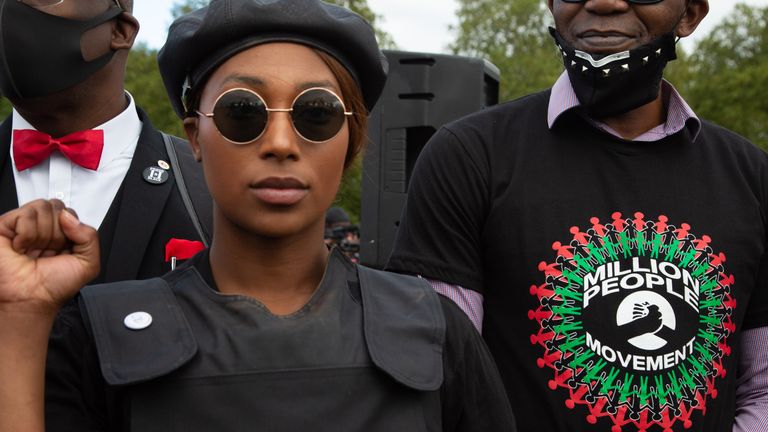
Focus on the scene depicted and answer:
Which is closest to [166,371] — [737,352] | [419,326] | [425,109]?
[419,326]

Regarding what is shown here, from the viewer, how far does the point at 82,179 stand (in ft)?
10.1

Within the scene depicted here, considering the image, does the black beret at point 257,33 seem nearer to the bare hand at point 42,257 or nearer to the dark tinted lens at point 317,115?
the dark tinted lens at point 317,115

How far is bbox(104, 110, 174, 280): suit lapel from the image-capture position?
9.44 feet

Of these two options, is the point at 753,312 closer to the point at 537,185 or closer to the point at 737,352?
the point at 737,352

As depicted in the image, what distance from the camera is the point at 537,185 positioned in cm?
281

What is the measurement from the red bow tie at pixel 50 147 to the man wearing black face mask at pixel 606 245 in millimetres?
962

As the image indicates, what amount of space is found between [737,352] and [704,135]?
622 mm

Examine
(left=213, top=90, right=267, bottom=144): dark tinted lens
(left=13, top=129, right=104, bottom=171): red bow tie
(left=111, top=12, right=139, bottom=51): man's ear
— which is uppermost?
(left=111, top=12, right=139, bottom=51): man's ear

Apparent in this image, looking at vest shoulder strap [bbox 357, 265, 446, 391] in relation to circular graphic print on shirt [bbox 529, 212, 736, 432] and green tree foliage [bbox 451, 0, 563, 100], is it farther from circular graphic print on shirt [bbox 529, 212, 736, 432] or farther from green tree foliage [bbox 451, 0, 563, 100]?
green tree foliage [bbox 451, 0, 563, 100]

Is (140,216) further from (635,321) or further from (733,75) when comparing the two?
(733,75)

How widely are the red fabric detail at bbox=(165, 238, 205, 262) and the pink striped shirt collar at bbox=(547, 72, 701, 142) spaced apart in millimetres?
1048

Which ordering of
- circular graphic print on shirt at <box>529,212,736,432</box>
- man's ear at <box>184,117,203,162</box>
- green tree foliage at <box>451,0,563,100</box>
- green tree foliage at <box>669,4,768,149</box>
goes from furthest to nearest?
green tree foliage at <box>451,0,563,100</box> → green tree foliage at <box>669,4,768,149</box> → circular graphic print on shirt at <box>529,212,736,432</box> → man's ear at <box>184,117,203,162</box>

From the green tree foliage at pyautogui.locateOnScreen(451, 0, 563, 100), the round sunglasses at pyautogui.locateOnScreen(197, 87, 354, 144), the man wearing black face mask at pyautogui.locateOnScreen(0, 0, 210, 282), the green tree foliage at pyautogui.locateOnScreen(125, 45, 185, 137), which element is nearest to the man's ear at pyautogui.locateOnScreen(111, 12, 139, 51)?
the man wearing black face mask at pyautogui.locateOnScreen(0, 0, 210, 282)

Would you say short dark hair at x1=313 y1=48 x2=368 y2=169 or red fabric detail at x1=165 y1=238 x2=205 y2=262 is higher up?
short dark hair at x1=313 y1=48 x2=368 y2=169
